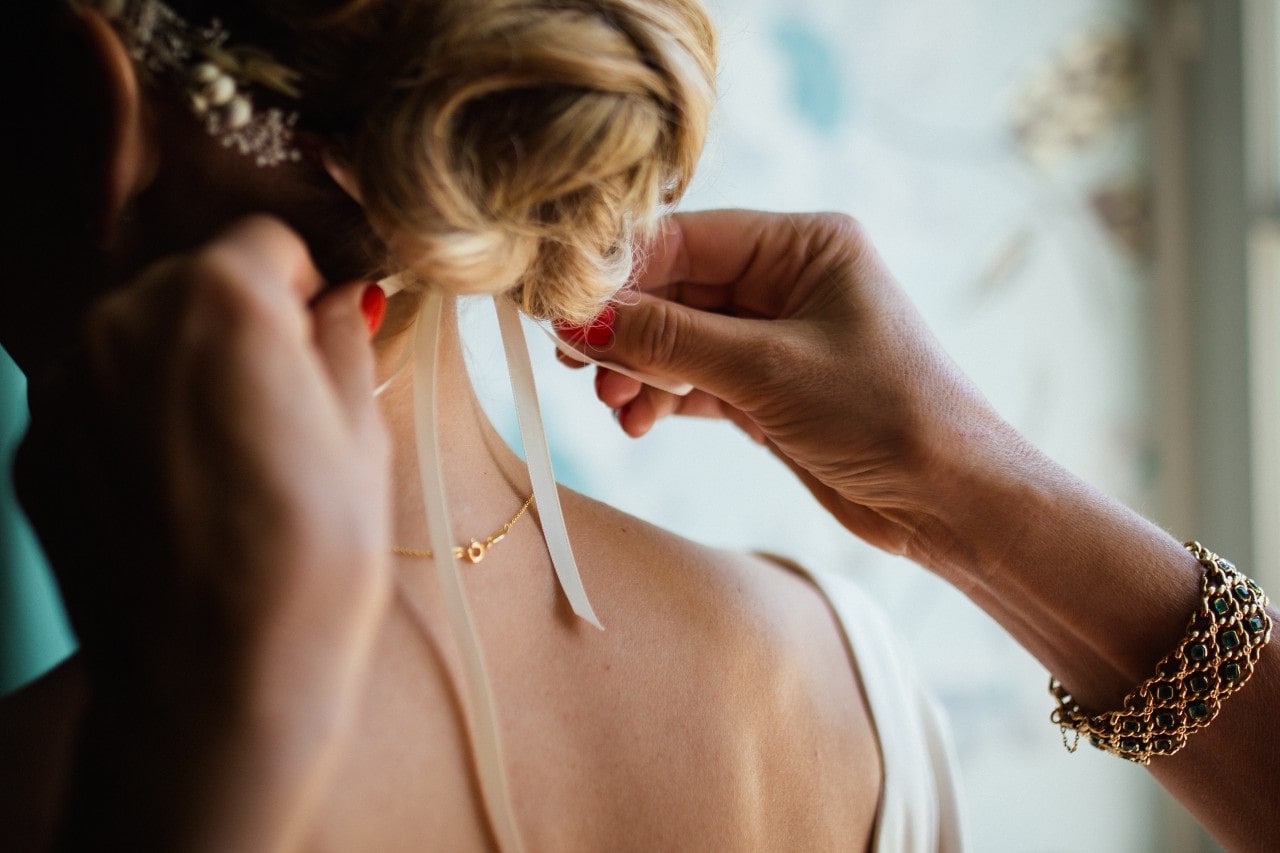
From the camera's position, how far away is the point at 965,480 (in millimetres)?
852

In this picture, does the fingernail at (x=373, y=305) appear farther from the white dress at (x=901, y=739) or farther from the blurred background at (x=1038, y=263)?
the blurred background at (x=1038, y=263)

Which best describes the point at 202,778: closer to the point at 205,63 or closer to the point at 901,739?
the point at 205,63

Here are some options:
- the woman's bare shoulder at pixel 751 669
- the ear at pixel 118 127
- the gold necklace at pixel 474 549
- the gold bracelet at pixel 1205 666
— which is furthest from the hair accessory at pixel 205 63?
the gold bracelet at pixel 1205 666

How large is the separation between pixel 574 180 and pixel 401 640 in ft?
1.14

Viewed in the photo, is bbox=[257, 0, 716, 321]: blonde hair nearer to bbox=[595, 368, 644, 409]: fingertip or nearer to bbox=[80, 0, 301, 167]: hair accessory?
bbox=[80, 0, 301, 167]: hair accessory

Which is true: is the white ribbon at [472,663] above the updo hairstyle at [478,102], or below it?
below

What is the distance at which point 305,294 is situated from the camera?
0.53 metres

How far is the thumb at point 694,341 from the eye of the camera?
811mm

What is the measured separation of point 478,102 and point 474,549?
0.34 metres

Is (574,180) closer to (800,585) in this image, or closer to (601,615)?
(601,615)

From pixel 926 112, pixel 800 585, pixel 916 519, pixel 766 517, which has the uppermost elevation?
pixel 926 112

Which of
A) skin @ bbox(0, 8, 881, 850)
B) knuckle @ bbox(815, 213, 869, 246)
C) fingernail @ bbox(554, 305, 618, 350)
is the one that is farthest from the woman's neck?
knuckle @ bbox(815, 213, 869, 246)

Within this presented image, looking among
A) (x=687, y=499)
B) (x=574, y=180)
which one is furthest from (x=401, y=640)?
(x=687, y=499)

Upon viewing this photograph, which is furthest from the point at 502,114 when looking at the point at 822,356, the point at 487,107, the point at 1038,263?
the point at 1038,263
